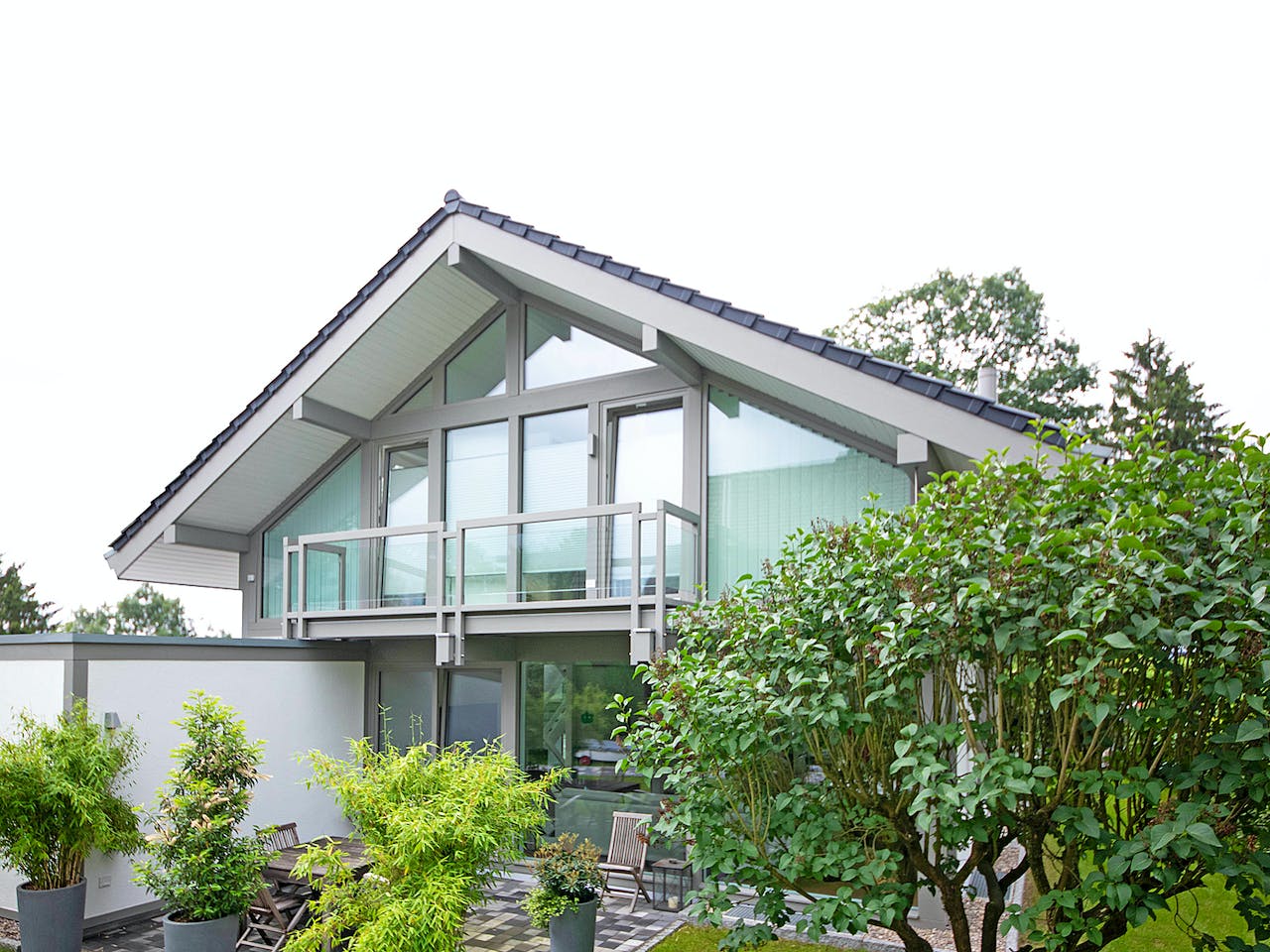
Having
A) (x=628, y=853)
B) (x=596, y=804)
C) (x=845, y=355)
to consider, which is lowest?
(x=628, y=853)

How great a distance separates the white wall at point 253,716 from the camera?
9.21 m

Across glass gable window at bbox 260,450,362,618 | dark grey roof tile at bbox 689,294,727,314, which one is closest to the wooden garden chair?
glass gable window at bbox 260,450,362,618

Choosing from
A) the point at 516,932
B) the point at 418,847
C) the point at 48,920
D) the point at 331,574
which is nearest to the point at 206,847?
the point at 48,920

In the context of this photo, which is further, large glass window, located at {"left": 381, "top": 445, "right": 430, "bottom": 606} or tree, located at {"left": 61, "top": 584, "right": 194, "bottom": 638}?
tree, located at {"left": 61, "top": 584, "right": 194, "bottom": 638}

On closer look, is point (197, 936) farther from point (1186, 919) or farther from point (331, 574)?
point (1186, 919)

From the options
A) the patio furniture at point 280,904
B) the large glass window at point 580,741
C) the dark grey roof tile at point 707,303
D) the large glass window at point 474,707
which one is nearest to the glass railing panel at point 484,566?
the large glass window at point 580,741

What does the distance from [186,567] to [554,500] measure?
21.5ft

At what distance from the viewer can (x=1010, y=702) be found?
4957 mm

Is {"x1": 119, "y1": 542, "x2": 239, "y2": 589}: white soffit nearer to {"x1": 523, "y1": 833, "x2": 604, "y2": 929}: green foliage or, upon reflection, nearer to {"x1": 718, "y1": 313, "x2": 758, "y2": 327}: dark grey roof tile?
{"x1": 523, "y1": 833, "x2": 604, "y2": 929}: green foliage

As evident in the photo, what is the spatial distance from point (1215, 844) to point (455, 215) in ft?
31.4

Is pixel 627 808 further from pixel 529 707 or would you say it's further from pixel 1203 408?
pixel 1203 408

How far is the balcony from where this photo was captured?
965 centimetres

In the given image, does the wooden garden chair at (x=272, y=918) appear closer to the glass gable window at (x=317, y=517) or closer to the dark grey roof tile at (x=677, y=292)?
the glass gable window at (x=317, y=517)

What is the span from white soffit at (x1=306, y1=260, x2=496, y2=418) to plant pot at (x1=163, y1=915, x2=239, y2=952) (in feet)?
20.4
